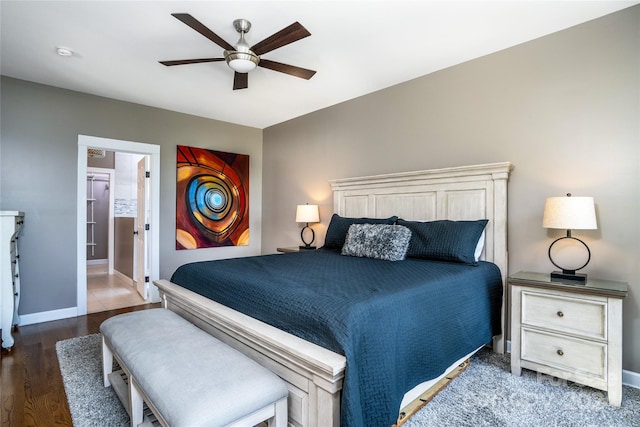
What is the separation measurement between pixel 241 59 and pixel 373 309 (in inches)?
75.7

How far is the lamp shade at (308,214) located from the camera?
4.21 metres

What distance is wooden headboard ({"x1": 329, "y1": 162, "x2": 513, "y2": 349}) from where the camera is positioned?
2.70 metres

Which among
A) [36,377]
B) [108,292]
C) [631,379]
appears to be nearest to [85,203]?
[108,292]

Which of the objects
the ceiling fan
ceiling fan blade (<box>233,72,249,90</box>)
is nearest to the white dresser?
the ceiling fan

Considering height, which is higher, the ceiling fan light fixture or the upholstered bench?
the ceiling fan light fixture

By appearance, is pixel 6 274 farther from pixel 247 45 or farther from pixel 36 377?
pixel 247 45

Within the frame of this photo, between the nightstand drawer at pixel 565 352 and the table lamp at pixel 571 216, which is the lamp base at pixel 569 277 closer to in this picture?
the table lamp at pixel 571 216

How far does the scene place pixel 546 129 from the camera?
2.55m

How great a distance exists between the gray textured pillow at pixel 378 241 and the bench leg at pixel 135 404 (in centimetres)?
192

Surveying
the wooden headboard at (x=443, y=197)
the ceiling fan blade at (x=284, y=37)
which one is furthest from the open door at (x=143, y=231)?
the ceiling fan blade at (x=284, y=37)

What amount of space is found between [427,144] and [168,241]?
11.5 ft

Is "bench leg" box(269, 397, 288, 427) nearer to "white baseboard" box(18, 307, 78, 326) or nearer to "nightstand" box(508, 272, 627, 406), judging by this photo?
"nightstand" box(508, 272, 627, 406)

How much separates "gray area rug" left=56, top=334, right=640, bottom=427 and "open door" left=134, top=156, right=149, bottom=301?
1.95 meters

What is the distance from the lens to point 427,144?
330 centimetres
